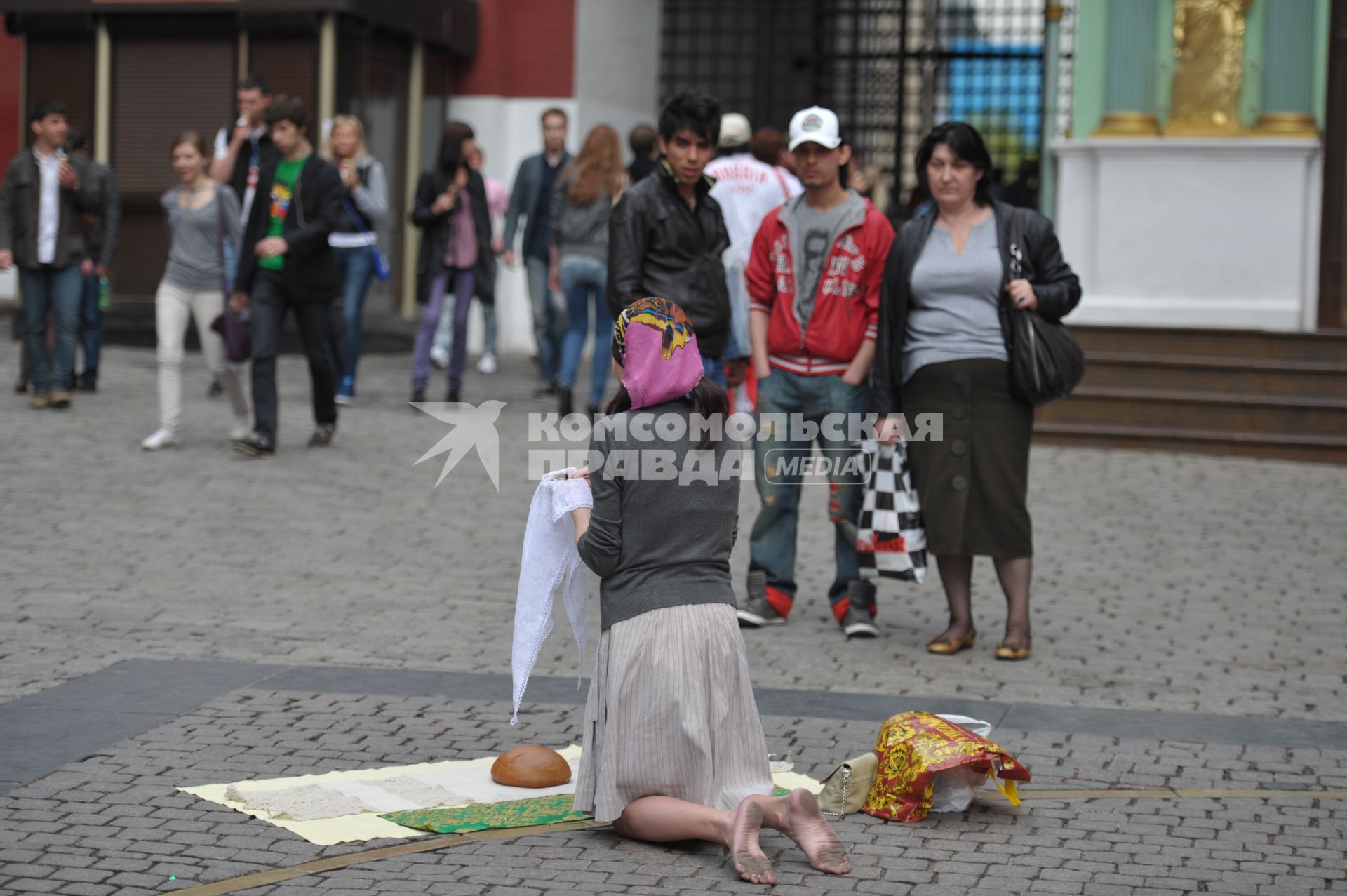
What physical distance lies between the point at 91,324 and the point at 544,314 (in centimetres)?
345

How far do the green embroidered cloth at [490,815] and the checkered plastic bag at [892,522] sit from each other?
6.75 ft

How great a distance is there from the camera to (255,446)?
1115cm

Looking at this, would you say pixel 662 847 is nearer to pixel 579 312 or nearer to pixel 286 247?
pixel 286 247

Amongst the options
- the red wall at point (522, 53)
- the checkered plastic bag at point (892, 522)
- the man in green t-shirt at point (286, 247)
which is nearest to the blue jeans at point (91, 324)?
the man in green t-shirt at point (286, 247)

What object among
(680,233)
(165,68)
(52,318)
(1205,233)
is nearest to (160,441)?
(52,318)

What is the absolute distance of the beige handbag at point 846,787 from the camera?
4922mm

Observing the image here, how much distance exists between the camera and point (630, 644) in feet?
15.0

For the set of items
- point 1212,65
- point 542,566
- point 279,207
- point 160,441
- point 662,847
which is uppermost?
point 1212,65

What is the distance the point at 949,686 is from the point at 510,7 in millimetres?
14311

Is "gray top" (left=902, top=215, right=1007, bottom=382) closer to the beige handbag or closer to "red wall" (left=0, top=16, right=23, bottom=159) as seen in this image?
the beige handbag

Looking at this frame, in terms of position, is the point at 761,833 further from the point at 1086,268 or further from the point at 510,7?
the point at 510,7

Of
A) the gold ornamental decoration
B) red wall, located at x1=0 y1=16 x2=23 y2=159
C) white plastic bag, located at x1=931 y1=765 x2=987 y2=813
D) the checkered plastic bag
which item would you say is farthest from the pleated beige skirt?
red wall, located at x1=0 y1=16 x2=23 y2=159

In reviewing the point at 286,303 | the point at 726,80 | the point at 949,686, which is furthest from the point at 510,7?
the point at 949,686

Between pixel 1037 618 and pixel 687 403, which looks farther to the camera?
pixel 1037 618
